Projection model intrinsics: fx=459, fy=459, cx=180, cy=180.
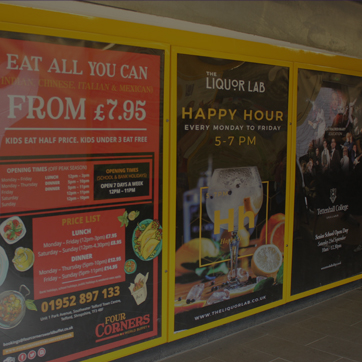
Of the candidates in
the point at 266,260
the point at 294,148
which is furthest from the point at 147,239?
the point at 294,148

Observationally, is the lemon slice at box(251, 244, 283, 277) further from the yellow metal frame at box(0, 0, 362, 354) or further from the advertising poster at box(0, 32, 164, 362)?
the advertising poster at box(0, 32, 164, 362)

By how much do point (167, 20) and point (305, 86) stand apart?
1.55m

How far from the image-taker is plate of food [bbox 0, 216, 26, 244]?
8.55 ft

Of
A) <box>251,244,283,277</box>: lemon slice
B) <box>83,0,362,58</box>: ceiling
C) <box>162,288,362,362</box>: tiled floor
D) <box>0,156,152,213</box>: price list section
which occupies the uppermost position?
<box>83,0,362,58</box>: ceiling

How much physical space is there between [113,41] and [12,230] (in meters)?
1.32

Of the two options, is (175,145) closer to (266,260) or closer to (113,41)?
(113,41)

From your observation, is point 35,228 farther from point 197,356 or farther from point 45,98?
point 197,356

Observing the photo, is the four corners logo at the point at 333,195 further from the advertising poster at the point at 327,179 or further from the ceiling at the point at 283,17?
the ceiling at the point at 283,17

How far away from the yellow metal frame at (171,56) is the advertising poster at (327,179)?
10cm

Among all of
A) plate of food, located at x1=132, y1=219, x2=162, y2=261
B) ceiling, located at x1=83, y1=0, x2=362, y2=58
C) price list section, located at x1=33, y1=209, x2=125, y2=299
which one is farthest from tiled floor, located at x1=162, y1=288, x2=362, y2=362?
ceiling, located at x1=83, y1=0, x2=362, y2=58

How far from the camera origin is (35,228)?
2717 mm

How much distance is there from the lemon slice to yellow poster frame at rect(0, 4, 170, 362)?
3.03 ft

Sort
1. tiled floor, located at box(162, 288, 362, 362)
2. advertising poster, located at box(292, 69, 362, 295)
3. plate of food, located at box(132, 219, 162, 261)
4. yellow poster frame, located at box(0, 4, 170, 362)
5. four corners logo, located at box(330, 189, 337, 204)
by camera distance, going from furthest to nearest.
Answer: four corners logo, located at box(330, 189, 337, 204)
advertising poster, located at box(292, 69, 362, 295)
tiled floor, located at box(162, 288, 362, 362)
plate of food, located at box(132, 219, 162, 261)
yellow poster frame, located at box(0, 4, 170, 362)

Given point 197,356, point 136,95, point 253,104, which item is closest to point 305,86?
point 253,104
